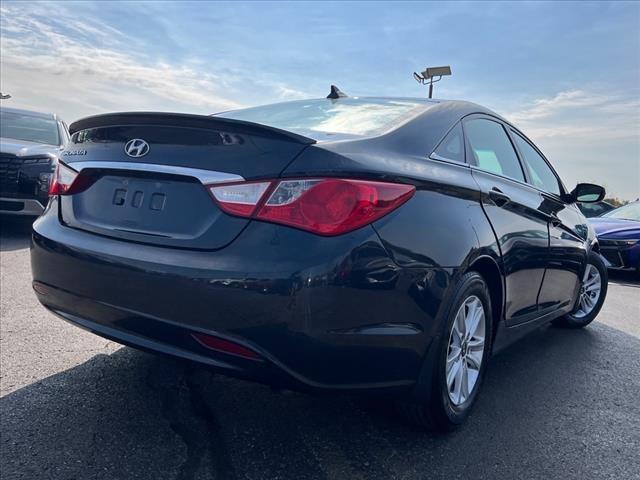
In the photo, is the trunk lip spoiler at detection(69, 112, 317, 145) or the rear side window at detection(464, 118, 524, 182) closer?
the trunk lip spoiler at detection(69, 112, 317, 145)

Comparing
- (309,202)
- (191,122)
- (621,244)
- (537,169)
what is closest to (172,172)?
(191,122)

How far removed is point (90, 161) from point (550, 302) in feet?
9.42

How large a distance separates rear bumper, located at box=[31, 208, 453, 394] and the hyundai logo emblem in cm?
35

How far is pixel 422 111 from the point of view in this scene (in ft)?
8.74

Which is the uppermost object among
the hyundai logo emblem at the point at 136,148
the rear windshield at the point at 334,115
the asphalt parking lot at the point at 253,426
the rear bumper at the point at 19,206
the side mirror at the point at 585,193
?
the rear windshield at the point at 334,115

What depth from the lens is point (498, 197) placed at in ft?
9.20

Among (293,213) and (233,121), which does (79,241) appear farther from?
(293,213)

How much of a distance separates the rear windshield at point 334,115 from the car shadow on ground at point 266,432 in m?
1.07

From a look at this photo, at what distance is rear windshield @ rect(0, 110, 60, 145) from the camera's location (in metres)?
7.32

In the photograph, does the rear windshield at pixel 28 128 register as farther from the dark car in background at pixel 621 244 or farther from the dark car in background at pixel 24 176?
Answer: the dark car in background at pixel 621 244

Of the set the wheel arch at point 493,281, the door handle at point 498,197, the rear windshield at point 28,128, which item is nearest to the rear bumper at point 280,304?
the wheel arch at point 493,281

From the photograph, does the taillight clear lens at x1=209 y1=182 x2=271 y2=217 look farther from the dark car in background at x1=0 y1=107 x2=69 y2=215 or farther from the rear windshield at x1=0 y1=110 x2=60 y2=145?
the rear windshield at x1=0 y1=110 x2=60 y2=145

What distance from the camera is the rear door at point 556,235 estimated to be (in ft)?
11.6

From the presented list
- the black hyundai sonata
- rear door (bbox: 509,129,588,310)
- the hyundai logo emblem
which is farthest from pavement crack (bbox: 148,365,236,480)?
rear door (bbox: 509,129,588,310)
